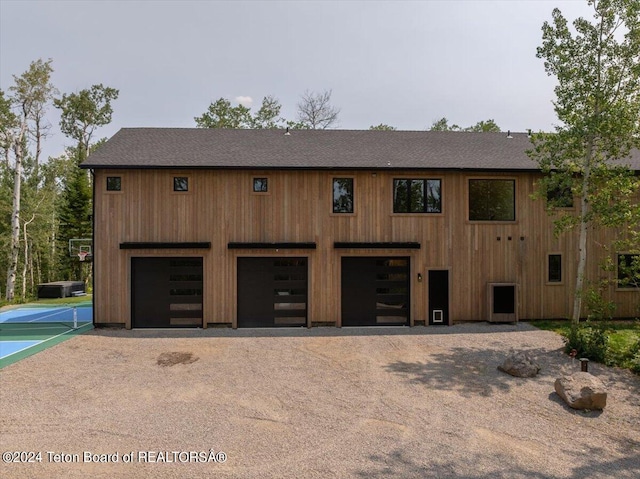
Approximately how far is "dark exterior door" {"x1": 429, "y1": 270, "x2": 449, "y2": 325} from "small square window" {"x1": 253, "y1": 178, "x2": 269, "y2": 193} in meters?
6.36

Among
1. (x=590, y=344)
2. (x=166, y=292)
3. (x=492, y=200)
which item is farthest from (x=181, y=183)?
(x=590, y=344)

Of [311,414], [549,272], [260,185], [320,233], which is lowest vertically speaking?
[311,414]

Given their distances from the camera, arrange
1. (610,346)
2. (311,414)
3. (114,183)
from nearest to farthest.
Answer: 1. (311,414)
2. (610,346)
3. (114,183)

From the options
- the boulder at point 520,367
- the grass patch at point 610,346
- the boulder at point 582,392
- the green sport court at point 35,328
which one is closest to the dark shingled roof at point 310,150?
the green sport court at point 35,328

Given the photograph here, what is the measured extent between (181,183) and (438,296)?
957cm

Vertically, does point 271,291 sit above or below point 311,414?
above

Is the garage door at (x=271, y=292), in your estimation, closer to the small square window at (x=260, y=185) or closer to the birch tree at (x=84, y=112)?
the small square window at (x=260, y=185)

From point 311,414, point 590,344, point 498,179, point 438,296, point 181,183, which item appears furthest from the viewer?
point 498,179

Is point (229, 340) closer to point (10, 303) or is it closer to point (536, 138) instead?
point (536, 138)

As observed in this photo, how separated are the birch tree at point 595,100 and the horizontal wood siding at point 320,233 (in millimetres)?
2764

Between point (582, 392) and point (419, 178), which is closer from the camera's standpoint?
point (582, 392)

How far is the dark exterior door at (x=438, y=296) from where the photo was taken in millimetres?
12133

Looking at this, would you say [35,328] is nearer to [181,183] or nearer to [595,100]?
[181,183]

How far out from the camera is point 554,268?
12500mm
